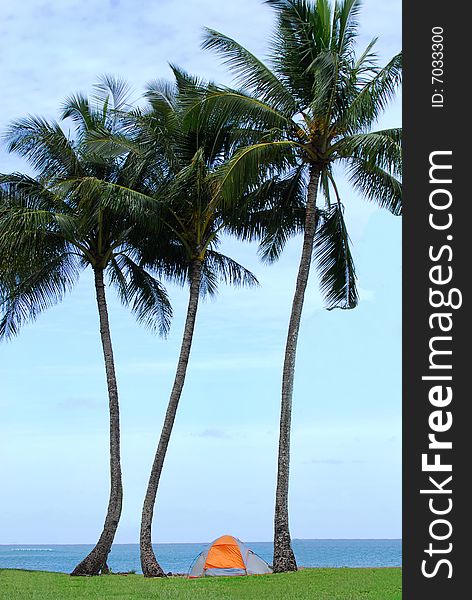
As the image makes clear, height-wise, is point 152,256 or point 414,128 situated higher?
point 152,256

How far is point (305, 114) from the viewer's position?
19547 mm

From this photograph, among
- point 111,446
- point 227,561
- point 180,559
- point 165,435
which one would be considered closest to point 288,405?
point 165,435

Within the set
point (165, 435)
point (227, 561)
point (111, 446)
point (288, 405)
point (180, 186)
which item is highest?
point (180, 186)

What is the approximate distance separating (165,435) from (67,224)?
5.18 meters

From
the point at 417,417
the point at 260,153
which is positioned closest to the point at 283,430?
the point at 260,153

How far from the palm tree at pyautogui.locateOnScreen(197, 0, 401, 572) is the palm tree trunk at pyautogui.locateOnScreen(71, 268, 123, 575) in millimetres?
5003

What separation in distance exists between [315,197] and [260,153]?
1.63 meters

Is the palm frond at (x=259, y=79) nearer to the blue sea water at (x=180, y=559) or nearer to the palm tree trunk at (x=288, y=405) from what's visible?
A: the palm tree trunk at (x=288, y=405)

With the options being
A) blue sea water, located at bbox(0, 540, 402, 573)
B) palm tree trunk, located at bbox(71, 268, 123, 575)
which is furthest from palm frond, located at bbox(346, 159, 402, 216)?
blue sea water, located at bbox(0, 540, 402, 573)

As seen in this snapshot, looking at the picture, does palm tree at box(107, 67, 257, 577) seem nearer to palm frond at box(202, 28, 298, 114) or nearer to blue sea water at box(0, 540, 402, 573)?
palm frond at box(202, 28, 298, 114)

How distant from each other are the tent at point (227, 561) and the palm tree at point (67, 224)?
8.27 ft

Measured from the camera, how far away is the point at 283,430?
1902 centimetres

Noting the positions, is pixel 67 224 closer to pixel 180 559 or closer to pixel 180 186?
pixel 180 186

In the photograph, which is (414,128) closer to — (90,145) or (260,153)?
(260,153)
